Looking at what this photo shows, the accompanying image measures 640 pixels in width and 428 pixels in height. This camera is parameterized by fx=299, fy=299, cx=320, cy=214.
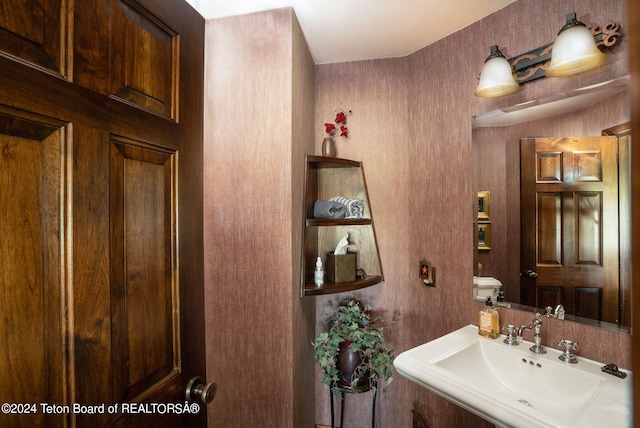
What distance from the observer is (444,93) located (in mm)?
1560

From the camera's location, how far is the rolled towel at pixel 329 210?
5.07 ft

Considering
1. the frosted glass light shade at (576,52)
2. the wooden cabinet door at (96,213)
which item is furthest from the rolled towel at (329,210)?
the frosted glass light shade at (576,52)

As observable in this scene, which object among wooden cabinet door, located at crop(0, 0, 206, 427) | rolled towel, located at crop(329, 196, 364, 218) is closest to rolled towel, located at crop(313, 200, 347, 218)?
rolled towel, located at crop(329, 196, 364, 218)

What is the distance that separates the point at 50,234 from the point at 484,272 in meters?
1.56

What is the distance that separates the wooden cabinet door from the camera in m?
0.51

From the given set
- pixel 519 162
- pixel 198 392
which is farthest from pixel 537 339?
pixel 198 392

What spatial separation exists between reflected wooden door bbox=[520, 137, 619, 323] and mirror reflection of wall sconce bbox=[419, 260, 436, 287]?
0.41 meters

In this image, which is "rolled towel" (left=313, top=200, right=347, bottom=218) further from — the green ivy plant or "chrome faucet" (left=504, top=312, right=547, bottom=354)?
"chrome faucet" (left=504, top=312, right=547, bottom=354)

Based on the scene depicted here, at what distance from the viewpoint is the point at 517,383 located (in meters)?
1.15

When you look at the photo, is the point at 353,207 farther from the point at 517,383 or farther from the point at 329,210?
the point at 517,383

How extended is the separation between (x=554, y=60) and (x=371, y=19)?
787mm

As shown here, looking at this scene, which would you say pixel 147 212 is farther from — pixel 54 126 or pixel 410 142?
pixel 410 142

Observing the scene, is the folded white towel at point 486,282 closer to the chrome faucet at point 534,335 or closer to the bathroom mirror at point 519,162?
the bathroom mirror at point 519,162

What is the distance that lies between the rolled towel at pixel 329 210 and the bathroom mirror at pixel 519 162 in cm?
65
